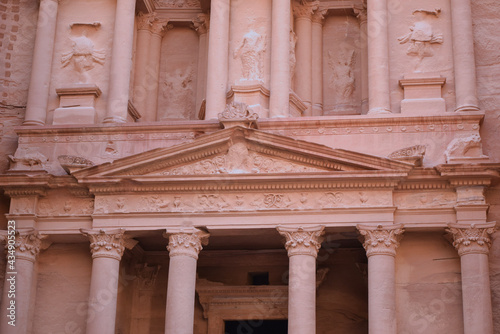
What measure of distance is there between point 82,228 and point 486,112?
348 inches

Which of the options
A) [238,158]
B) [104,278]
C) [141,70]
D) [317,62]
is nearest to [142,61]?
[141,70]

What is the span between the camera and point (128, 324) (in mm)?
21047

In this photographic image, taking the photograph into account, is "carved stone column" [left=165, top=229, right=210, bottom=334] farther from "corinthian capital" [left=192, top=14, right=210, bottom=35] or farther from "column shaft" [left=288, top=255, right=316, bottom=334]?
"corinthian capital" [left=192, top=14, right=210, bottom=35]

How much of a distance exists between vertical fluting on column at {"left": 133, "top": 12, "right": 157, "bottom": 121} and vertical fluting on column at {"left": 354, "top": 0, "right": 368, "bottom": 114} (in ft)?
16.7

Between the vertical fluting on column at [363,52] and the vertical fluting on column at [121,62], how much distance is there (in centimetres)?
535

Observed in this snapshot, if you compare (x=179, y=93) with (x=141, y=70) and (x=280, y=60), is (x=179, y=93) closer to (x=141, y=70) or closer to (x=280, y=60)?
(x=141, y=70)

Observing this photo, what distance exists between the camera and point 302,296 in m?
18.2

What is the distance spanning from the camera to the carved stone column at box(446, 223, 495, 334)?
1771 cm

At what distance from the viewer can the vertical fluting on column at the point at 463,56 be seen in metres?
19.7

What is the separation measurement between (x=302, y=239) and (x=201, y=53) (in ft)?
21.7

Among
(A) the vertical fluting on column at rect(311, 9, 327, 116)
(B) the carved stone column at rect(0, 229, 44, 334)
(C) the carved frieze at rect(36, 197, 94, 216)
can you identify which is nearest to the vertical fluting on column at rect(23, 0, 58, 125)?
(C) the carved frieze at rect(36, 197, 94, 216)

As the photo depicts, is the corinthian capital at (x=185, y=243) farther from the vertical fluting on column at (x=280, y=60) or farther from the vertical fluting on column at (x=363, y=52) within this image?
the vertical fluting on column at (x=363, y=52)

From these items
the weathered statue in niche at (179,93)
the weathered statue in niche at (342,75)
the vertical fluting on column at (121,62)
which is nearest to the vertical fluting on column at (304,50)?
the weathered statue in niche at (342,75)

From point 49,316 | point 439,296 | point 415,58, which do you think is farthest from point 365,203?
point 49,316
